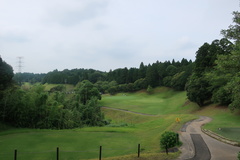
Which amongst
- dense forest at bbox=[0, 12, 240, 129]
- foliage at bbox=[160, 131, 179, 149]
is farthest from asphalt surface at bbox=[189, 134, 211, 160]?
dense forest at bbox=[0, 12, 240, 129]

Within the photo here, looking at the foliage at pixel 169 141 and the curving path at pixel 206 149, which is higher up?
the foliage at pixel 169 141

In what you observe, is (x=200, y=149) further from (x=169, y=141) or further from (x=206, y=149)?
(x=169, y=141)

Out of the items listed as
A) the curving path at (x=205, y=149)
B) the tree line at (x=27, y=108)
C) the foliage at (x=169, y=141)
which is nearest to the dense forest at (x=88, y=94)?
the tree line at (x=27, y=108)

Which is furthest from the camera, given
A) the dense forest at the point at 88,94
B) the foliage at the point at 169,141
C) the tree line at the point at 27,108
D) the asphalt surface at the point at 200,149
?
the tree line at the point at 27,108

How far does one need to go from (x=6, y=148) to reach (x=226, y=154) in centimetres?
1691

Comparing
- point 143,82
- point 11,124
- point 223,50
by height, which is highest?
point 223,50

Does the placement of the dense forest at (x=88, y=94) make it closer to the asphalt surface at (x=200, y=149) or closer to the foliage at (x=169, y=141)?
the asphalt surface at (x=200, y=149)

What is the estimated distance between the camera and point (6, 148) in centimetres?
1495

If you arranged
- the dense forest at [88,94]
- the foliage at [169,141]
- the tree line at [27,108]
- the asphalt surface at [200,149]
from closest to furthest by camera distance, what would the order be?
the asphalt surface at [200,149] < the foliage at [169,141] < the dense forest at [88,94] < the tree line at [27,108]

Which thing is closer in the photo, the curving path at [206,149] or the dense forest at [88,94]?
the curving path at [206,149]

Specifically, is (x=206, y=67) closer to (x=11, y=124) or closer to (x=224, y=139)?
(x=224, y=139)

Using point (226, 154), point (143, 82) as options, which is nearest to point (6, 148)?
point (226, 154)

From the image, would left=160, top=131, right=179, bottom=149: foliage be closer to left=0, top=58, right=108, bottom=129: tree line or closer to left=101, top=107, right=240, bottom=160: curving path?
left=101, top=107, right=240, bottom=160: curving path

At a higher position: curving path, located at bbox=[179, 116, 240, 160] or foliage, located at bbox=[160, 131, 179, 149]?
foliage, located at bbox=[160, 131, 179, 149]
